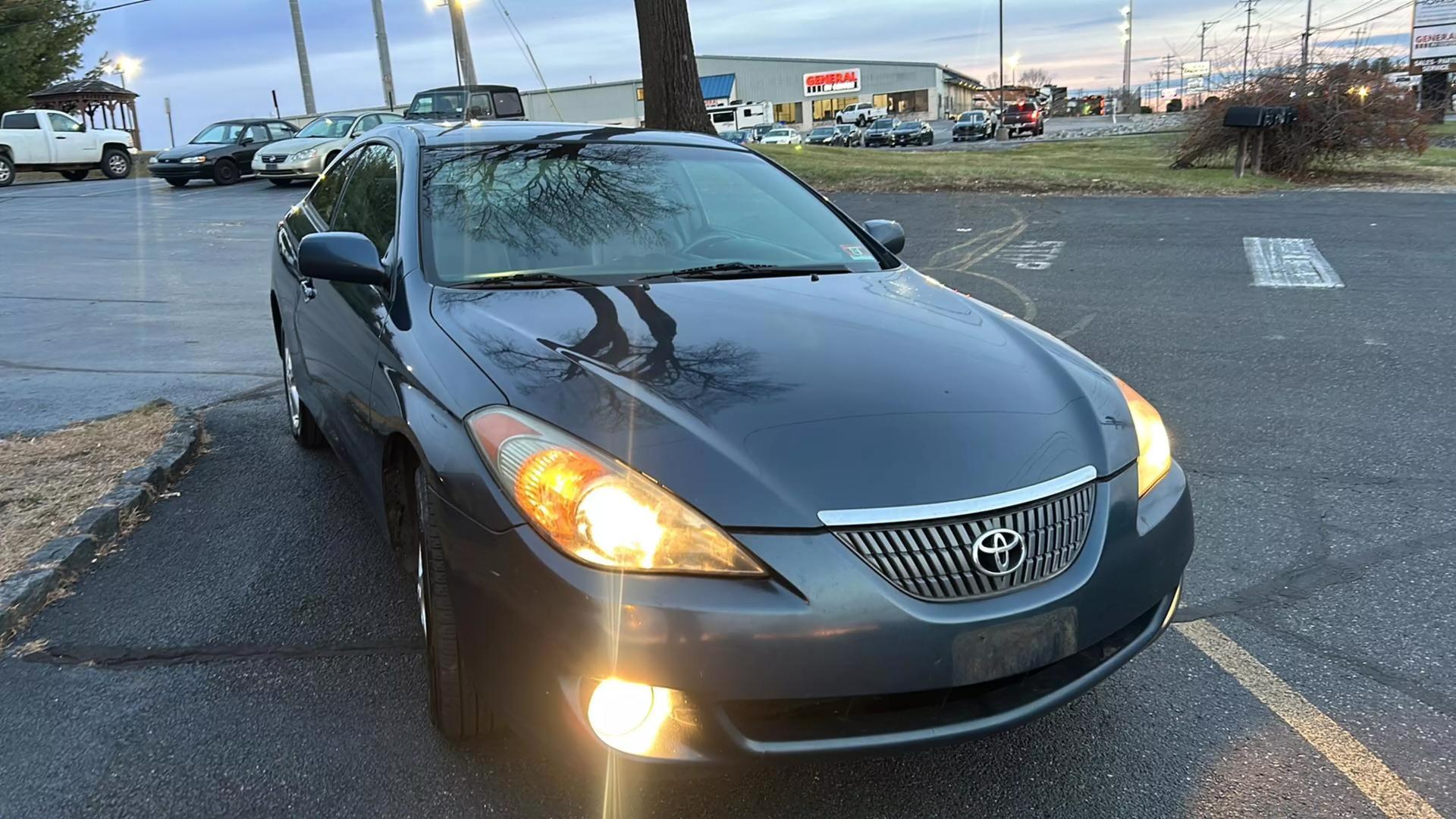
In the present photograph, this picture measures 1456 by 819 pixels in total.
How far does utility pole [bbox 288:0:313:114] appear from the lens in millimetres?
36844

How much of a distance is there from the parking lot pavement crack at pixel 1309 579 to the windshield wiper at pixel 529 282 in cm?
207

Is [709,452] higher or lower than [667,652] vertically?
higher

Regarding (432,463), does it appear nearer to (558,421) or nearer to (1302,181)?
(558,421)

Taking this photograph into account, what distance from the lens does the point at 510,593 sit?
2129mm

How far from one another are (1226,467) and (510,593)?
3.49 metres

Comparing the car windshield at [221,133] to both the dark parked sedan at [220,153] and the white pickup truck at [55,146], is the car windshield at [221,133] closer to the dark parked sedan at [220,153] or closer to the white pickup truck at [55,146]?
the dark parked sedan at [220,153]

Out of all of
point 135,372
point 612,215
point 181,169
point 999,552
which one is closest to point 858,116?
point 181,169

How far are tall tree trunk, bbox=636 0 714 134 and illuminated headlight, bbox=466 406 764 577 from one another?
13511 mm

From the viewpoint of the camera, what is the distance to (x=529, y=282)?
313cm

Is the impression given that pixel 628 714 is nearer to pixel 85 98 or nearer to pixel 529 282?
pixel 529 282

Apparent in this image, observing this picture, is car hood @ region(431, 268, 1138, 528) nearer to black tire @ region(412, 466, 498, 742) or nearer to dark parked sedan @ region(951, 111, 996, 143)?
black tire @ region(412, 466, 498, 742)

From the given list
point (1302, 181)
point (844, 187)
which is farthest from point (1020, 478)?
point (1302, 181)

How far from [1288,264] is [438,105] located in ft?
65.8

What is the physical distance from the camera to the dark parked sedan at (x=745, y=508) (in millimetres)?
1989
